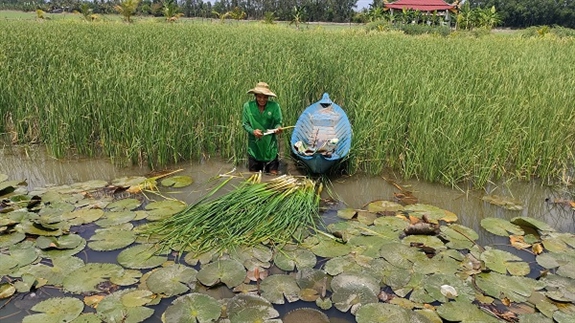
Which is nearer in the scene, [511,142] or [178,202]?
[178,202]

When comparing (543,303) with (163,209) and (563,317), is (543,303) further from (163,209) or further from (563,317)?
(163,209)

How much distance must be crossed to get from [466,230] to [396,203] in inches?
28.8

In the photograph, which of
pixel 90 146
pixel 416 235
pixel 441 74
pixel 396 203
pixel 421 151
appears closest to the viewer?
pixel 416 235

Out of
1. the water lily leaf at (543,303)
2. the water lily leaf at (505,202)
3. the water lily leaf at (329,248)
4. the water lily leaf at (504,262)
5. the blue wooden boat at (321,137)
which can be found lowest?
the water lily leaf at (543,303)

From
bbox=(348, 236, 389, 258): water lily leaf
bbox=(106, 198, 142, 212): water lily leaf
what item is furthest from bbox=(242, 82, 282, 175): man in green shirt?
bbox=(348, 236, 389, 258): water lily leaf

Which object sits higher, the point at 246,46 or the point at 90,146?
the point at 246,46

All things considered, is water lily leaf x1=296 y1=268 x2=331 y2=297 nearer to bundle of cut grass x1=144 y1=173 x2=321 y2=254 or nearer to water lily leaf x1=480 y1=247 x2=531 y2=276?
bundle of cut grass x1=144 y1=173 x2=321 y2=254

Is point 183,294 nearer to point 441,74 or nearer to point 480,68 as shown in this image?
point 441,74

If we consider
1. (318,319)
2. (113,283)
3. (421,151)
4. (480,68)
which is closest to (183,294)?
(113,283)

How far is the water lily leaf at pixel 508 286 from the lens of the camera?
2.67 m

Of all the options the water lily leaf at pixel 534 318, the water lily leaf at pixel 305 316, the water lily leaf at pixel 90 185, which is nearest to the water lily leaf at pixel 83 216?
the water lily leaf at pixel 90 185

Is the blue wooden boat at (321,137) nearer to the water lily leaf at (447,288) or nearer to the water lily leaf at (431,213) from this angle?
the water lily leaf at (431,213)

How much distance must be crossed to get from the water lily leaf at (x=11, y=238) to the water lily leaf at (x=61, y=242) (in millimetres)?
146

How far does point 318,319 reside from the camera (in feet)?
7.99
